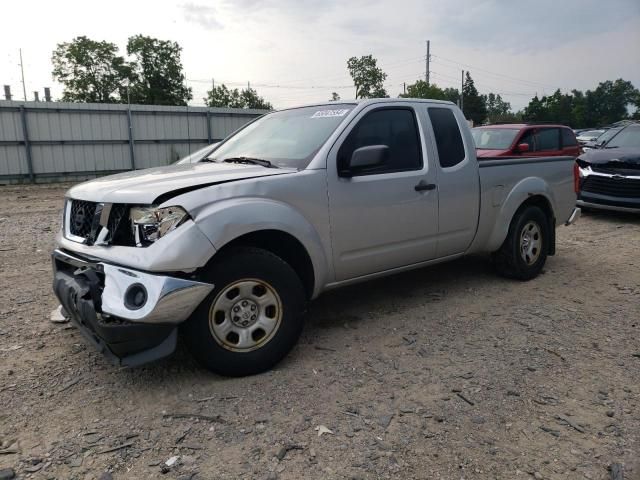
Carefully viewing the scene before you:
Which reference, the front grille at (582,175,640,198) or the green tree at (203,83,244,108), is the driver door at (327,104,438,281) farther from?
the green tree at (203,83,244,108)

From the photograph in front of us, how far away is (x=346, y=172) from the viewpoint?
12.1 feet

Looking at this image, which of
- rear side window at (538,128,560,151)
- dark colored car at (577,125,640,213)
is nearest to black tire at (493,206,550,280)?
dark colored car at (577,125,640,213)

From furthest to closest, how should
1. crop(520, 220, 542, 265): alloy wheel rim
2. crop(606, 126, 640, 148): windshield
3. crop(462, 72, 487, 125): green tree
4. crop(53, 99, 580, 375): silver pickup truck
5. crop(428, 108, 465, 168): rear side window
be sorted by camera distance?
1. crop(462, 72, 487, 125): green tree
2. crop(606, 126, 640, 148): windshield
3. crop(520, 220, 542, 265): alloy wheel rim
4. crop(428, 108, 465, 168): rear side window
5. crop(53, 99, 580, 375): silver pickup truck

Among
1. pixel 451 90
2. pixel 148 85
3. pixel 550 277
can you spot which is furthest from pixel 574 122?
pixel 550 277

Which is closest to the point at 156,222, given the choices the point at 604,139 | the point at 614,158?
the point at 614,158

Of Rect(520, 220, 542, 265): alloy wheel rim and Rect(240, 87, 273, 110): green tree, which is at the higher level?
Rect(240, 87, 273, 110): green tree

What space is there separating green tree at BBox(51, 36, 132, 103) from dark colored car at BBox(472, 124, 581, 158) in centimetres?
5270

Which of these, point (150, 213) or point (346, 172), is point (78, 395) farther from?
point (346, 172)

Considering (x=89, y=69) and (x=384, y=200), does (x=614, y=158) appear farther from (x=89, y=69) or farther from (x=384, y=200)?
(x=89, y=69)

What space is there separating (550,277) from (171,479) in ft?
15.3

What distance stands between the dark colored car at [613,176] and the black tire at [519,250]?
14.8 feet

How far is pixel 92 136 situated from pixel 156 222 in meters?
15.9

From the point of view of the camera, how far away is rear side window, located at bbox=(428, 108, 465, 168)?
446cm

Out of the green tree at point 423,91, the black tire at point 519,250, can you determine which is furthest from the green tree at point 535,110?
the black tire at point 519,250
